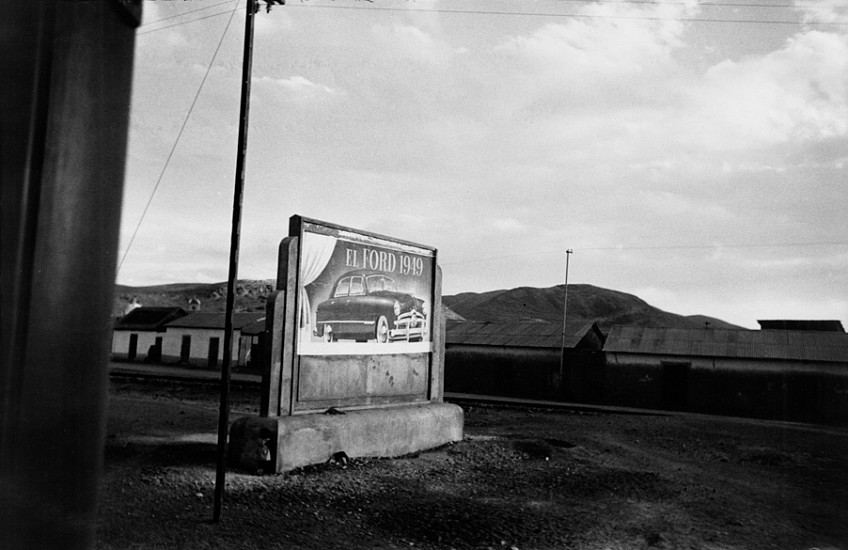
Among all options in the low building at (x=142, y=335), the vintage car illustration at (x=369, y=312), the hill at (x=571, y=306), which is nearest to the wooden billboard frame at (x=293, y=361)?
the vintage car illustration at (x=369, y=312)

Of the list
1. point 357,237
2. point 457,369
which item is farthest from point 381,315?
point 457,369

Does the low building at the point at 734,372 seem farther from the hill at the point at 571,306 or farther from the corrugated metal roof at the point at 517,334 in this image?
the hill at the point at 571,306

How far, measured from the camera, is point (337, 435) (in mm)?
10008

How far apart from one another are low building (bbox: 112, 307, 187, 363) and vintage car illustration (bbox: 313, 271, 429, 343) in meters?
31.3

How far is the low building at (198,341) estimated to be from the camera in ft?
126

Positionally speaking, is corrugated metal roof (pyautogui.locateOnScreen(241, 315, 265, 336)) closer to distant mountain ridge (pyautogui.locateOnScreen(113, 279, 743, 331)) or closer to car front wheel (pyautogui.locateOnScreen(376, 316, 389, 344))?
car front wheel (pyautogui.locateOnScreen(376, 316, 389, 344))

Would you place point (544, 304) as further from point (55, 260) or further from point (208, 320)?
point (55, 260)

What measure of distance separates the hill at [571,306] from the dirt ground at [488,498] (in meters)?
79.9

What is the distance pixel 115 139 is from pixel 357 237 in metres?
8.93

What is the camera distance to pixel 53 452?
235cm

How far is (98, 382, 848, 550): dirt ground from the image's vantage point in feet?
21.0

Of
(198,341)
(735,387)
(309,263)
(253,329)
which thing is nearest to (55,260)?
(309,263)

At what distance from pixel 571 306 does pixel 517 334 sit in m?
78.0

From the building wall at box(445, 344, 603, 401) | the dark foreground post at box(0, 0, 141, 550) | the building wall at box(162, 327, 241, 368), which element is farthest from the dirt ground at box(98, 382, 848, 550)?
the building wall at box(162, 327, 241, 368)
